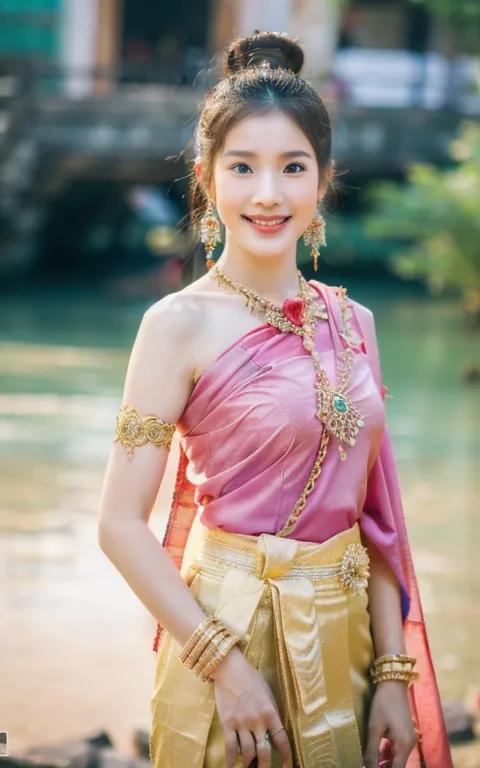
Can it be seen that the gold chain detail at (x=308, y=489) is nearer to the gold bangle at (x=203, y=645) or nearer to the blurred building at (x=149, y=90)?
the gold bangle at (x=203, y=645)

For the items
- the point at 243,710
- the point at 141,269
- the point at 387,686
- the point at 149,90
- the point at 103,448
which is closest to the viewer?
the point at 243,710

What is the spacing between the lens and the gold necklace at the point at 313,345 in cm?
206

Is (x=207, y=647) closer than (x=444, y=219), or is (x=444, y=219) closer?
(x=207, y=647)

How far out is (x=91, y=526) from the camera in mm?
6180

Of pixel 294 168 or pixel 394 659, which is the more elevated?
pixel 294 168

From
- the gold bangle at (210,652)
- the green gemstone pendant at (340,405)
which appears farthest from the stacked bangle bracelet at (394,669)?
the green gemstone pendant at (340,405)

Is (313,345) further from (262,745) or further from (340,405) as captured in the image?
(262,745)

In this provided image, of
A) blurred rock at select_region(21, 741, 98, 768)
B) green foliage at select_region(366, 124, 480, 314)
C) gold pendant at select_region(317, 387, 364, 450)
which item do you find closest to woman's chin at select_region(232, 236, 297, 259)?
gold pendant at select_region(317, 387, 364, 450)

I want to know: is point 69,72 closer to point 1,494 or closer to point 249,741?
point 1,494

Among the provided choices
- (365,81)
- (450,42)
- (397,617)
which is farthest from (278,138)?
(450,42)

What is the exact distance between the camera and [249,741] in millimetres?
1969

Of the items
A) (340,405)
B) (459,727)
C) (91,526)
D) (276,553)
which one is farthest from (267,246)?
(91,526)

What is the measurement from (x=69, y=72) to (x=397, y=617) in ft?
51.1

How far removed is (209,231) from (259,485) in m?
0.50
